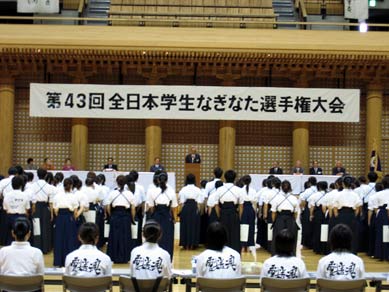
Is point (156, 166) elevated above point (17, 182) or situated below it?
above

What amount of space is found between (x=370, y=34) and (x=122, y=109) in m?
7.50

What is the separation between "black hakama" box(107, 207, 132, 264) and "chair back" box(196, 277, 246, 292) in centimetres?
468

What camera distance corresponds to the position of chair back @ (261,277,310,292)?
548 cm

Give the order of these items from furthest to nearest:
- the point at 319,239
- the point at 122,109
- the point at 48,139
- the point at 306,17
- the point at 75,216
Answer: the point at 306,17
the point at 48,139
the point at 122,109
the point at 319,239
the point at 75,216

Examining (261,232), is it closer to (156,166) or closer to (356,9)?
(156,166)

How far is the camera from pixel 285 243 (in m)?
5.53

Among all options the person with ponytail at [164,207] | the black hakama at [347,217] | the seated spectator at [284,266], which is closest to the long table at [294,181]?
the black hakama at [347,217]

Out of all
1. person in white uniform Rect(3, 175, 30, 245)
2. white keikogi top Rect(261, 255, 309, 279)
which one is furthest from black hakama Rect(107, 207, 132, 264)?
white keikogi top Rect(261, 255, 309, 279)

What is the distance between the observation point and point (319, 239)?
11805 mm

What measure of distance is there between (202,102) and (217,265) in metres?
11.5

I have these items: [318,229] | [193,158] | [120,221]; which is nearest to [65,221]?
[120,221]

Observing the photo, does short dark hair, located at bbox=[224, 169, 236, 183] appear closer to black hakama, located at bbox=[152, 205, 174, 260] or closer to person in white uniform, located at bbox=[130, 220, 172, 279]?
black hakama, located at bbox=[152, 205, 174, 260]

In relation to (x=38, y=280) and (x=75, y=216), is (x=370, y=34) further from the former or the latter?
→ (x=38, y=280)

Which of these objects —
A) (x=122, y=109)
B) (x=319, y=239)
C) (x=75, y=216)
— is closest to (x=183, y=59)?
(x=122, y=109)
